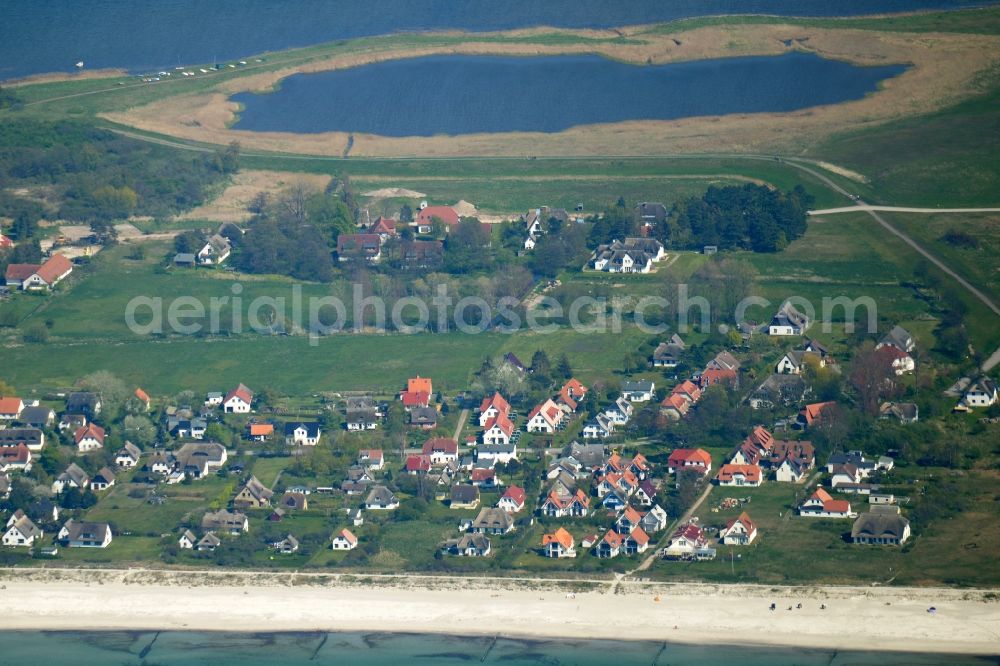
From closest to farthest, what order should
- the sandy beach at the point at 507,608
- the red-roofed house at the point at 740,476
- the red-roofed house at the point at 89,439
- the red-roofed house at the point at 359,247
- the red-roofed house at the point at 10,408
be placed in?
1. the sandy beach at the point at 507,608
2. the red-roofed house at the point at 740,476
3. the red-roofed house at the point at 89,439
4. the red-roofed house at the point at 10,408
5. the red-roofed house at the point at 359,247

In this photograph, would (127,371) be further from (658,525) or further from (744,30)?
(744,30)

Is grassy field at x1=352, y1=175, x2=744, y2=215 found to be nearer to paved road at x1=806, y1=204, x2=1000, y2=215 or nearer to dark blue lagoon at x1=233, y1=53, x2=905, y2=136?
paved road at x1=806, y1=204, x2=1000, y2=215

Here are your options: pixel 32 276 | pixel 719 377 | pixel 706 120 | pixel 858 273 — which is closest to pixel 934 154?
pixel 706 120

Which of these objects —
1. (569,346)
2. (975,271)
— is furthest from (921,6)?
(569,346)

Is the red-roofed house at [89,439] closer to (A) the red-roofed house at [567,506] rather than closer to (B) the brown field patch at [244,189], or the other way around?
(A) the red-roofed house at [567,506]

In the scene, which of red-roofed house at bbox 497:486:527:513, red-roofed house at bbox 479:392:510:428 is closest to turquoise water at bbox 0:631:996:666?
red-roofed house at bbox 497:486:527:513

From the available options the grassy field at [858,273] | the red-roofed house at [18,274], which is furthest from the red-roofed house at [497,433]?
the red-roofed house at [18,274]

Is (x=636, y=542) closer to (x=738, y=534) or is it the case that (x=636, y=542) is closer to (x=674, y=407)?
(x=738, y=534)
